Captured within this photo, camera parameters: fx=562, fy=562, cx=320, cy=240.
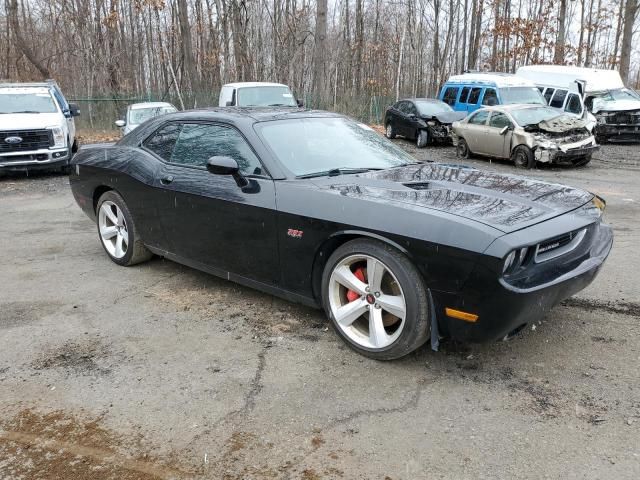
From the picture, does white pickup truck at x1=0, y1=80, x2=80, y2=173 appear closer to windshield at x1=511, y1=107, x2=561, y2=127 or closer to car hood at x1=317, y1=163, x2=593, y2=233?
car hood at x1=317, y1=163, x2=593, y2=233

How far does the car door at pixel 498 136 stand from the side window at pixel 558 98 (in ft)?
16.8

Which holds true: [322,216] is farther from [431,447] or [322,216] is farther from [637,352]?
[637,352]

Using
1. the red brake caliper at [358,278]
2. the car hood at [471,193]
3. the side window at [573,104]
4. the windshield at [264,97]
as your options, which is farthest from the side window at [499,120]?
the red brake caliper at [358,278]

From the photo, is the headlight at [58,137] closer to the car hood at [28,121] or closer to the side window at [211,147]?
the car hood at [28,121]

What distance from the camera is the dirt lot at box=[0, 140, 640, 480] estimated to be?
2600 mm

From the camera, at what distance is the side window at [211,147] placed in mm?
4199

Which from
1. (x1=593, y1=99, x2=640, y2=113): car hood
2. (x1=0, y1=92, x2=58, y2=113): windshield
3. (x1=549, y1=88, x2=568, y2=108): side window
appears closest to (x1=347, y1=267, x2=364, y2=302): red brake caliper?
(x1=0, y1=92, x2=58, y2=113): windshield

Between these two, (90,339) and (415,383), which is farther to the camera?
(90,339)

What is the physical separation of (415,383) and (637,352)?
149 cm

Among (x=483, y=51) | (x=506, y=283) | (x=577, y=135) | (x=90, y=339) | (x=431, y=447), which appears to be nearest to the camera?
(x=431, y=447)

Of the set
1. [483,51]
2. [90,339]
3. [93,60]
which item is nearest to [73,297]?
[90,339]

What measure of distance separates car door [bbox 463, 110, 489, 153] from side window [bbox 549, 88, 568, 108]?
193 inches

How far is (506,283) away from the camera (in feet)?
9.68

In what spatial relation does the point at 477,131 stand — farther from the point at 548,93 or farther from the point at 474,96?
the point at 548,93
